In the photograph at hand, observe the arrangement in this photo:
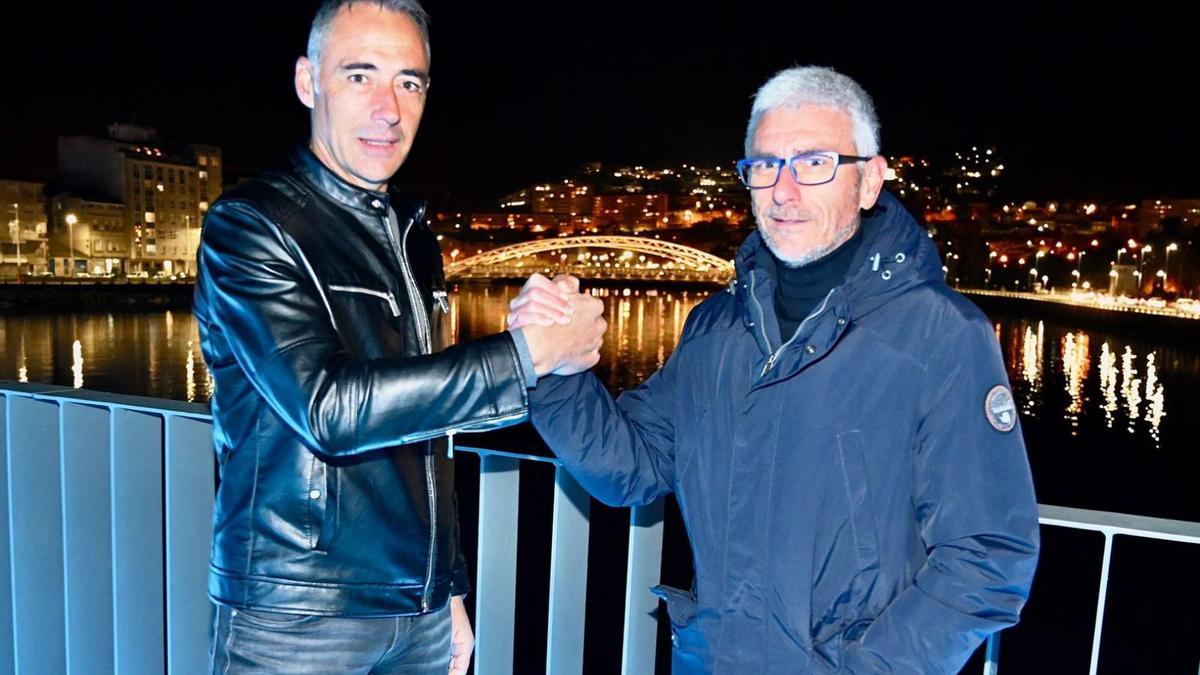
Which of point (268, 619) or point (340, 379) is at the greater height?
point (340, 379)

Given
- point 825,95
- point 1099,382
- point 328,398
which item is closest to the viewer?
point 328,398

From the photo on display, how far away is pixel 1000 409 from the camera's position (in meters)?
1.17

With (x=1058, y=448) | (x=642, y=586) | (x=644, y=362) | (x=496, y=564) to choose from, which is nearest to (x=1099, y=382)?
(x=1058, y=448)

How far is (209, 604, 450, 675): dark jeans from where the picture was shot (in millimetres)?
1261

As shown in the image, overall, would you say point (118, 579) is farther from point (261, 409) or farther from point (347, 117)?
point (347, 117)

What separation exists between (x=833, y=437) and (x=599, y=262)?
79.8 m

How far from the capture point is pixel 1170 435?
22.9 metres

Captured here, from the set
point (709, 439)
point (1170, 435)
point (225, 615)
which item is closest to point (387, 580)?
point (225, 615)

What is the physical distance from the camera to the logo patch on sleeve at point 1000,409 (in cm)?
117

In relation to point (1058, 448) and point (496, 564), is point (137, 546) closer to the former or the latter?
point (496, 564)

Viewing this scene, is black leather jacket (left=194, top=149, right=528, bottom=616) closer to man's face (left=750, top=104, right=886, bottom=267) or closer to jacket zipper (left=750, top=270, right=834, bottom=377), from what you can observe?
jacket zipper (left=750, top=270, right=834, bottom=377)

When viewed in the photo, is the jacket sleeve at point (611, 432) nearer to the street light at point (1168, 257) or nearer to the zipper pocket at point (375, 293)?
the zipper pocket at point (375, 293)

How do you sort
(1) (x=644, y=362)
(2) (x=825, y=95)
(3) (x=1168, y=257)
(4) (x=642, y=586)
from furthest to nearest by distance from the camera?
(3) (x=1168, y=257) → (1) (x=644, y=362) → (4) (x=642, y=586) → (2) (x=825, y=95)

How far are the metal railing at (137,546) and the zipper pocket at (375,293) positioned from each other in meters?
0.51
